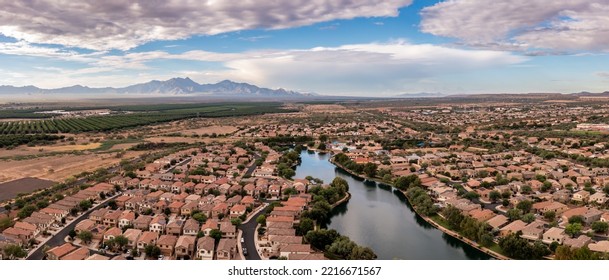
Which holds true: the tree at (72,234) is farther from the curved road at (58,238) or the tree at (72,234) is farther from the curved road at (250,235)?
the curved road at (250,235)

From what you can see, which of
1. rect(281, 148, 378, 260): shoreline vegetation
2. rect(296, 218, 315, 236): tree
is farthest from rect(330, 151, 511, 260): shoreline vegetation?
rect(296, 218, 315, 236): tree

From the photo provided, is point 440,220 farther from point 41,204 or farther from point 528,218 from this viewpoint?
point 41,204

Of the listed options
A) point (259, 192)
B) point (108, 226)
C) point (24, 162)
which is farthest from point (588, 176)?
point (24, 162)

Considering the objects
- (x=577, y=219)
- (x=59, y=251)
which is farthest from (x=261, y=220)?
(x=577, y=219)

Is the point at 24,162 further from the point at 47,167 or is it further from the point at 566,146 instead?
the point at 566,146

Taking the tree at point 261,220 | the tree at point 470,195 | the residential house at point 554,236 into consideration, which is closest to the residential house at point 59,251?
the tree at point 261,220

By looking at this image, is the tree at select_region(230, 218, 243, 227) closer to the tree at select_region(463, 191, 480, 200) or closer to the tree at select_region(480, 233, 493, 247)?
the tree at select_region(480, 233, 493, 247)
